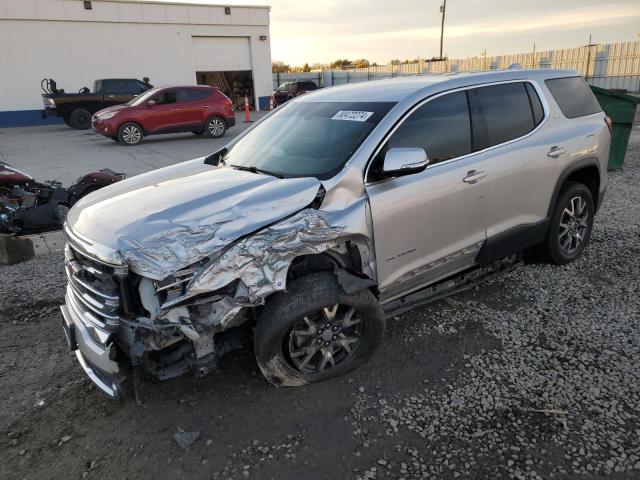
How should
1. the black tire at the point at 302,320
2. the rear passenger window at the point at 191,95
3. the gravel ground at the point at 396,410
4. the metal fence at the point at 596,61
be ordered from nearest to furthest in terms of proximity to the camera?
the gravel ground at the point at 396,410, the black tire at the point at 302,320, the rear passenger window at the point at 191,95, the metal fence at the point at 596,61

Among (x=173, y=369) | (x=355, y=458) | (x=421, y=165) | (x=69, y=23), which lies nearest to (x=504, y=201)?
(x=421, y=165)

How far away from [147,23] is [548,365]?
2576 centimetres

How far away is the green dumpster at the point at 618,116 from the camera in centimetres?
864

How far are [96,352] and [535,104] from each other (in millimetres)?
3841

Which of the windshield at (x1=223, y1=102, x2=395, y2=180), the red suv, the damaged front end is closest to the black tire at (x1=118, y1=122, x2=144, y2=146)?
the red suv

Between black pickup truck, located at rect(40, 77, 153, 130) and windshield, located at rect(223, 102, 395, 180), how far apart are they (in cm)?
1718

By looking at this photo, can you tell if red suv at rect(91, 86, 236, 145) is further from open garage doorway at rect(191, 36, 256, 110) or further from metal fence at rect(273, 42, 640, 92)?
open garage doorway at rect(191, 36, 256, 110)

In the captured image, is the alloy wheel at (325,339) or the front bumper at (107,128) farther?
the front bumper at (107,128)

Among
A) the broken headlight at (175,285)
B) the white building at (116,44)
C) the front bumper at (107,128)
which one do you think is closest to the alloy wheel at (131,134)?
the front bumper at (107,128)

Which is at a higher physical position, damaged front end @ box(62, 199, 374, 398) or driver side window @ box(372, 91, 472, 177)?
driver side window @ box(372, 91, 472, 177)

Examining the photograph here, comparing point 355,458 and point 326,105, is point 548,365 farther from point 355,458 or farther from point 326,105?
point 326,105

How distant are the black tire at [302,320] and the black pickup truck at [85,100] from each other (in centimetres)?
1877

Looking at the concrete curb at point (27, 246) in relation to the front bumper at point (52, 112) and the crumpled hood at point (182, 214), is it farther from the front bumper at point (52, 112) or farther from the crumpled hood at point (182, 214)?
the front bumper at point (52, 112)

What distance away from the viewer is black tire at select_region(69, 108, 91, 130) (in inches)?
731
